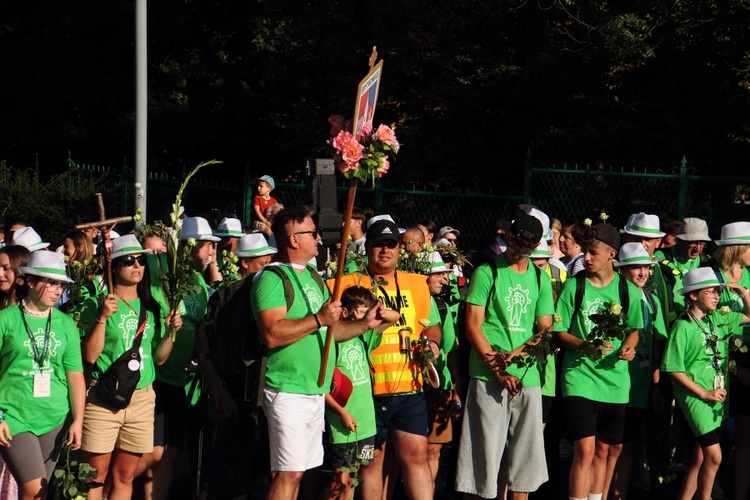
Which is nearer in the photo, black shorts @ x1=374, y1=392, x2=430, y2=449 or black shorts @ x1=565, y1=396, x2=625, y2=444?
black shorts @ x1=374, y1=392, x2=430, y2=449

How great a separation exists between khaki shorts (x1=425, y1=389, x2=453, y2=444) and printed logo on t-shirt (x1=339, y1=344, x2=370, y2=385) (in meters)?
0.93

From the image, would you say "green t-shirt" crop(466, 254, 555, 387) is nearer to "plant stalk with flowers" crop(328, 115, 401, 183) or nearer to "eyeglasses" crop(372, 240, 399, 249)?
"eyeglasses" crop(372, 240, 399, 249)

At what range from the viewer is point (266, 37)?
83.7 ft

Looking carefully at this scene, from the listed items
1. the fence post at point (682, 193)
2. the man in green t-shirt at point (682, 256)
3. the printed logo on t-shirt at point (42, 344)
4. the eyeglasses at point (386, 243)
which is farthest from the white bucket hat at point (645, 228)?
the printed logo on t-shirt at point (42, 344)

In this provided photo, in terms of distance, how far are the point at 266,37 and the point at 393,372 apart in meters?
18.6

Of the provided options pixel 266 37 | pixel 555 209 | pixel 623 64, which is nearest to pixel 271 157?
pixel 266 37

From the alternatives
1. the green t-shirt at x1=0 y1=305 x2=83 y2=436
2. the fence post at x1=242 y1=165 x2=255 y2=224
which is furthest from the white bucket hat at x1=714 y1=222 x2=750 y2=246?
the fence post at x1=242 y1=165 x2=255 y2=224

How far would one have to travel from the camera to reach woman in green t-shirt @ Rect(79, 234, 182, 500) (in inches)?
296

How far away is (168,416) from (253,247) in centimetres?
142

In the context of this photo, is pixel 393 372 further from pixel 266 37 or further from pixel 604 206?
pixel 266 37

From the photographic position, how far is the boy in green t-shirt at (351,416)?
7359mm

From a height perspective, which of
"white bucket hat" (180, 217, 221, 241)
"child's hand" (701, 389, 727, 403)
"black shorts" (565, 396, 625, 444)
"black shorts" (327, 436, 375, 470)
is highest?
"white bucket hat" (180, 217, 221, 241)

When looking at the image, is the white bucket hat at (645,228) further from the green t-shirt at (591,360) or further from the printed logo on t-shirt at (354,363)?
the printed logo on t-shirt at (354,363)

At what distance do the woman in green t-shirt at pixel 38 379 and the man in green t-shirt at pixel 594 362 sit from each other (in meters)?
3.06
